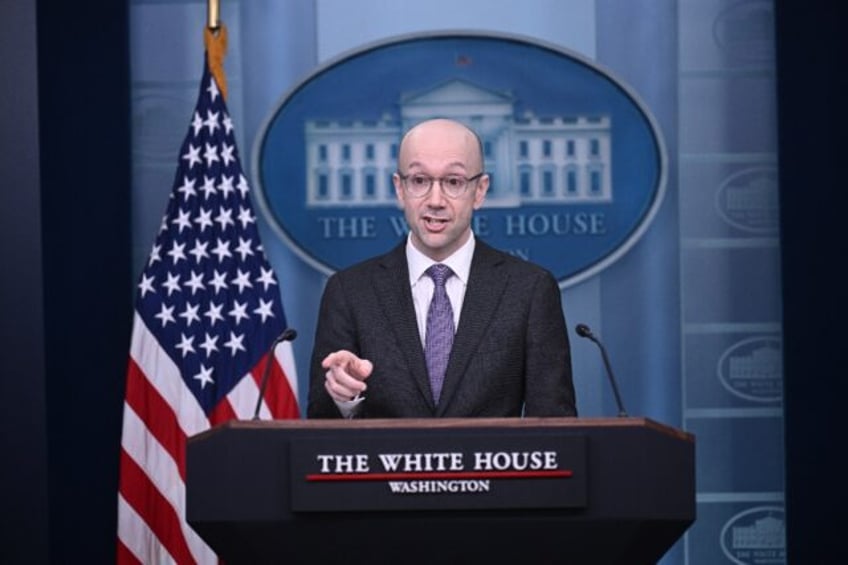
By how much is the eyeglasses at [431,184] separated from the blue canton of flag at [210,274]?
1713 millimetres

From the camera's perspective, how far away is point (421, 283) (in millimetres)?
3215

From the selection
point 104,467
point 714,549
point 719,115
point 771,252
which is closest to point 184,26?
point 104,467

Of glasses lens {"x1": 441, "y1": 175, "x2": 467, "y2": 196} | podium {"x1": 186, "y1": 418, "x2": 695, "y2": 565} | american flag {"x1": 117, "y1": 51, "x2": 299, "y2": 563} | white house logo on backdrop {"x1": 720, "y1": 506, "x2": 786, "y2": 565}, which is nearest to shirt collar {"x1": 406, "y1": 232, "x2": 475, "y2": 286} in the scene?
glasses lens {"x1": 441, "y1": 175, "x2": 467, "y2": 196}

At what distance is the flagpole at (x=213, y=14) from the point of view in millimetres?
4855

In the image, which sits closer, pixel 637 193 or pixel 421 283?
pixel 421 283

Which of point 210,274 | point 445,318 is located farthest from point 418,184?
point 210,274

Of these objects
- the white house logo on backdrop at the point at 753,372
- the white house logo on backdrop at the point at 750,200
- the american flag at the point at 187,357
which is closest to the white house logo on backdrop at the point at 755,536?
the white house logo on backdrop at the point at 753,372

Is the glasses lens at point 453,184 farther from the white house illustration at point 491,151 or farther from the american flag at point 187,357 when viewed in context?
the white house illustration at point 491,151

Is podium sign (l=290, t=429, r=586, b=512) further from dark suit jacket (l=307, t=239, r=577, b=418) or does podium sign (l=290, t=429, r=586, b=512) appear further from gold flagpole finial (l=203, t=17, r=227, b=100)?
gold flagpole finial (l=203, t=17, r=227, b=100)

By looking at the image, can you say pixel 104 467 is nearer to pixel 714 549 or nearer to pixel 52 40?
pixel 52 40

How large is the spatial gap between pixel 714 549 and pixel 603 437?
9.29 feet

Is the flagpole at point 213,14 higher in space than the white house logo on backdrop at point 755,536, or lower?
higher

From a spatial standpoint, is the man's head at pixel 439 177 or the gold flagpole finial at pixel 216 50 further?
the gold flagpole finial at pixel 216 50

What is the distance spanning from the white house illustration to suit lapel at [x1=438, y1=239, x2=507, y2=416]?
6.53ft
